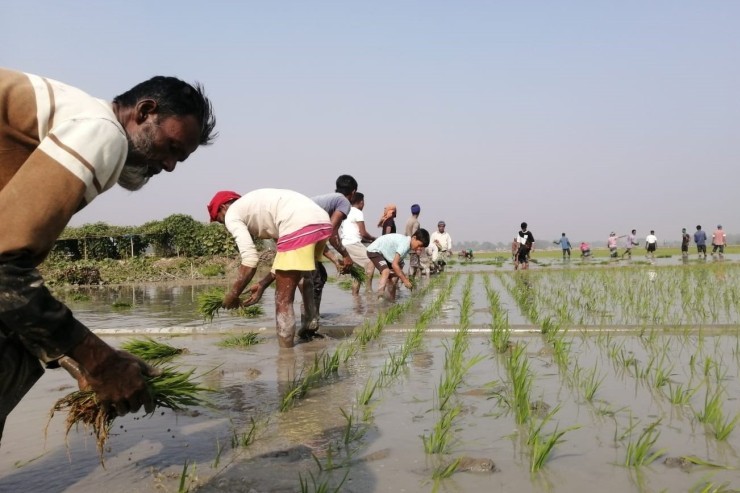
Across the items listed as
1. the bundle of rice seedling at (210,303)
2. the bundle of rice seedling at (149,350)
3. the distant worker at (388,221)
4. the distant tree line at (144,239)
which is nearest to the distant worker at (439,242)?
the distant worker at (388,221)

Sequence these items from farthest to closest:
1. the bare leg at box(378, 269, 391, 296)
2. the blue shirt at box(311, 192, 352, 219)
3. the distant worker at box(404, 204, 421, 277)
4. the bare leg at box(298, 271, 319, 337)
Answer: the distant worker at box(404, 204, 421, 277), the bare leg at box(378, 269, 391, 296), the blue shirt at box(311, 192, 352, 219), the bare leg at box(298, 271, 319, 337)

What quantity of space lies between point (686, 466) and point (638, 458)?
169 mm

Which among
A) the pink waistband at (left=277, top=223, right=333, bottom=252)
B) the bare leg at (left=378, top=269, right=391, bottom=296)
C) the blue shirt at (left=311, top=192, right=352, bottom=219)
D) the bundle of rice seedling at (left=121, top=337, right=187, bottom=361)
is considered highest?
the blue shirt at (left=311, top=192, right=352, bottom=219)

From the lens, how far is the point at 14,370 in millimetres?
1489

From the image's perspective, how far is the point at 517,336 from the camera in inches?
199

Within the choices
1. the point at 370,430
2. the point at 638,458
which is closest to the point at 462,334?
the point at 370,430

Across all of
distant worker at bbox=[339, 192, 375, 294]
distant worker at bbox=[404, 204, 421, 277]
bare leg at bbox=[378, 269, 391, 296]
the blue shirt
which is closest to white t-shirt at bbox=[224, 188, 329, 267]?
the blue shirt

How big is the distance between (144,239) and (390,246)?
63.3ft

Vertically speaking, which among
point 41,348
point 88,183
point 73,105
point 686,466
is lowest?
point 686,466

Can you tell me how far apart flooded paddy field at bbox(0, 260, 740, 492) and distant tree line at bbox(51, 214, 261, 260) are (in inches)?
801

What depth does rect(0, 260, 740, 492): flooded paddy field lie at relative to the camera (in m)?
2.06

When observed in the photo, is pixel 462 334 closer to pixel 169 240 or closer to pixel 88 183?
pixel 88 183

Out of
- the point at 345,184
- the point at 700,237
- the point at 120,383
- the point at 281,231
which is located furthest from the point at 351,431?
the point at 700,237

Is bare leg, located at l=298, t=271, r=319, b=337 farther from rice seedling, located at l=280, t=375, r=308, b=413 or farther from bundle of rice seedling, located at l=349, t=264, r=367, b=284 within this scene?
bundle of rice seedling, located at l=349, t=264, r=367, b=284
